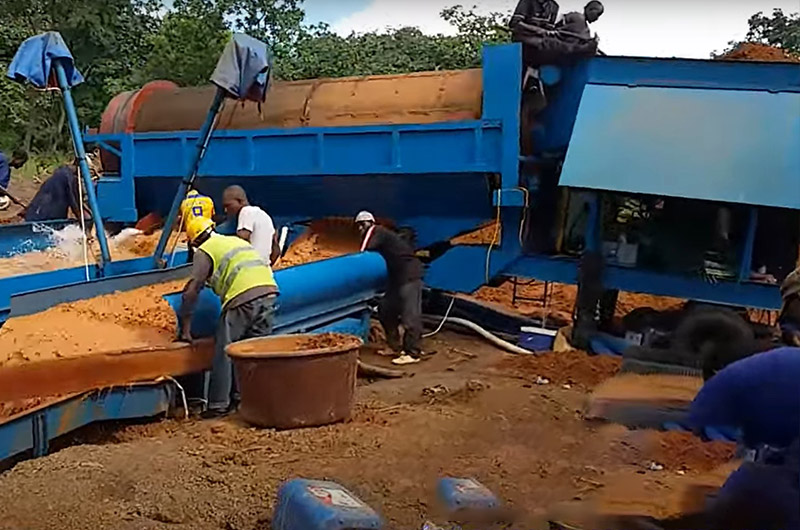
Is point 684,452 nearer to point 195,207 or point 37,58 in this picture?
point 195,207

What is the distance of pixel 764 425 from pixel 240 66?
17.8 feet

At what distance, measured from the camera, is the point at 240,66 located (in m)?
7.09

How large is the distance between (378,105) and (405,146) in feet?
2.03

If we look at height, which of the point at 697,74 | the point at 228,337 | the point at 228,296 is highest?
the point at 697,74

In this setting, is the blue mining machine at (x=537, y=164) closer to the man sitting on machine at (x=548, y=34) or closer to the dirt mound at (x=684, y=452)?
the man sitting on machine at (x=548, y=34)

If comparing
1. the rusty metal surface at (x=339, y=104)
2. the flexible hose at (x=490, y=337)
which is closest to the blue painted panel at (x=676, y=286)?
the flexible hose at (x=490, y=337)

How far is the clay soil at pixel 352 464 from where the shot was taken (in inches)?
149

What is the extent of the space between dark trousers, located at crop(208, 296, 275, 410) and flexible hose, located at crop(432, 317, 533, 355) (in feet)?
9.68

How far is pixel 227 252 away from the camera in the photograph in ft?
18.3

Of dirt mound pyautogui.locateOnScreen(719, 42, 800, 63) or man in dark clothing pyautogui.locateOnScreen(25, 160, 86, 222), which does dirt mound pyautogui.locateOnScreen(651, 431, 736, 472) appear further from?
man in dark clothing pyautogui.locateOnScreen(25, 160, 86, 222)

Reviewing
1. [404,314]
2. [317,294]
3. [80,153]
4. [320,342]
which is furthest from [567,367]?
[80,153]

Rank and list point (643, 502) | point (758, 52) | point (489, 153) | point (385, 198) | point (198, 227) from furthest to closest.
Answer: point (758, 52) < point (385, 198) < point (489, 153) < point (198, 227) < point (643, 502)

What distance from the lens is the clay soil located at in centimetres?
379

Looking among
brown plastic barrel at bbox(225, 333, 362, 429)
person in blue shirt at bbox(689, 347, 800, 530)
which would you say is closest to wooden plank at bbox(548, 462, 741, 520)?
person in blue shirt at bbox(689, 347, 800, 530)
